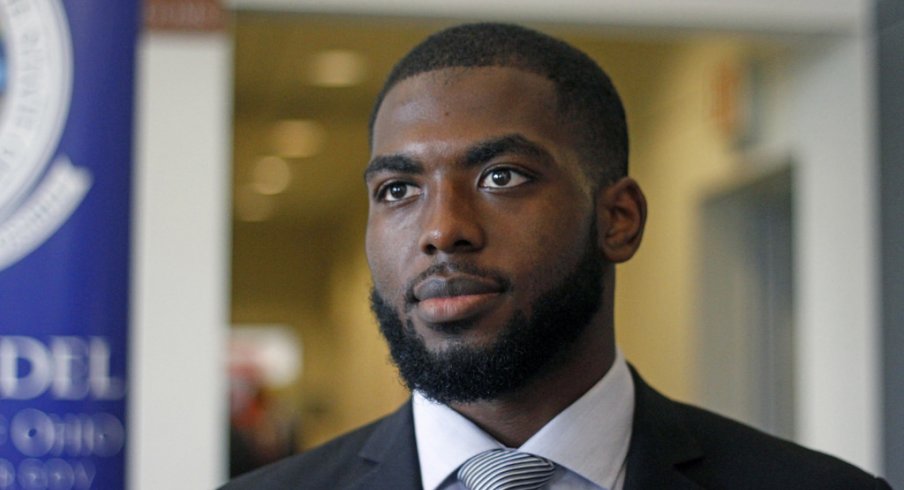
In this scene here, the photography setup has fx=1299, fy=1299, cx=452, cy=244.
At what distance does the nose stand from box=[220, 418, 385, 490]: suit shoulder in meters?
0.32

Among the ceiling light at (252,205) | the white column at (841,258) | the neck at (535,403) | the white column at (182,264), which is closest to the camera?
the neck at (535,403)

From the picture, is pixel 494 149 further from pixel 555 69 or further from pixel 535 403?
pixel 535 403

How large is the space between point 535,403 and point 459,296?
0.17m

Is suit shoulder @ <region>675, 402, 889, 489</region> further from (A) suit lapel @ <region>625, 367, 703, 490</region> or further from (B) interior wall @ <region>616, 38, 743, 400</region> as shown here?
(B) interior wall @ <region>616, 38, 743, 400</region>

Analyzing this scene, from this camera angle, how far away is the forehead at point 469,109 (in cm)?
129

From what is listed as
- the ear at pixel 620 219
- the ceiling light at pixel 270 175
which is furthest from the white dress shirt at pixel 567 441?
the ceiling light at pixel 270 175

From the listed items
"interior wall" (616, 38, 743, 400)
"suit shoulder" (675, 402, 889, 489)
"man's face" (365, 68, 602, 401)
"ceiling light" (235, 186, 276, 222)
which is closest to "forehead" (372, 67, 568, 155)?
"man's face" (365, 68, 602, 401)

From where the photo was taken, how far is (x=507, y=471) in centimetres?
129

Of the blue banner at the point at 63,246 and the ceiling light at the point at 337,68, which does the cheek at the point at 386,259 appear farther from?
the ceiling light at the point at 337,68

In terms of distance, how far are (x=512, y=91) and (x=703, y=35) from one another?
278cm

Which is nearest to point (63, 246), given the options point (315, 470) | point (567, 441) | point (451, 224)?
point (315, 470)

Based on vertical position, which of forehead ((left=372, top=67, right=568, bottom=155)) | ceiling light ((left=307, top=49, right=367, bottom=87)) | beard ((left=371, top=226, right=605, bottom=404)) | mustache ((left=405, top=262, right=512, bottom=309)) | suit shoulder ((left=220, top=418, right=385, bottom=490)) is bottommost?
suit shoulder ((left=220, top=418, right=385, bottom=490))

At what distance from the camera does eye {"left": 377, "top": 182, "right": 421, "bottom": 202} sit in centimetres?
131

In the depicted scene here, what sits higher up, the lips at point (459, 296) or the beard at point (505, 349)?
the lips at point (459, 296)
